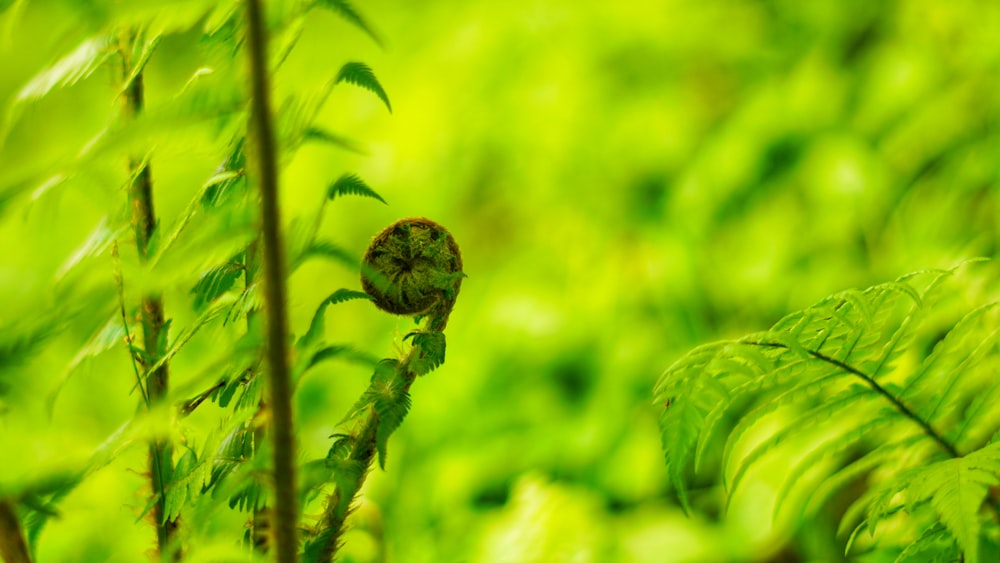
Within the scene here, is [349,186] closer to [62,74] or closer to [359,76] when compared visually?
[359,76]

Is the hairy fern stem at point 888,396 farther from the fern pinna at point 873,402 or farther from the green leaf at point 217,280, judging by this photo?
the green leaf at point 217,280

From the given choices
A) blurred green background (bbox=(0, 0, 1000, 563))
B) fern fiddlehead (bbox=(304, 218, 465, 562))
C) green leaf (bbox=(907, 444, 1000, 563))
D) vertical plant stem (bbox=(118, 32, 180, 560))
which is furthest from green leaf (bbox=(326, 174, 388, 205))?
blurred green background (bbox=(0, 0, 1000, 563))

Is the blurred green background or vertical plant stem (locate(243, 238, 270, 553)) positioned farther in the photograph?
the blurred green background

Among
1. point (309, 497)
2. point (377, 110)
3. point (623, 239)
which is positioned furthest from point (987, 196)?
point (309, 497)

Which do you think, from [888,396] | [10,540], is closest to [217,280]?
[10,540]

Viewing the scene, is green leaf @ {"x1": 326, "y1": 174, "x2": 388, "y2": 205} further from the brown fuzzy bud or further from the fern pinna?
the fern pinna

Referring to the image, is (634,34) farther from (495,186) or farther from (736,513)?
(736,513)
